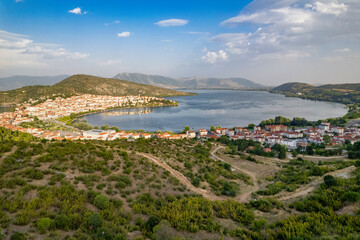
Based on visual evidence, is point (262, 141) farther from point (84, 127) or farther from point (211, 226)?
point (84, 127)

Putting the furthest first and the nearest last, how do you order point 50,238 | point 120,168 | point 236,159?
point 236,159 < point 120,168 < point 50,238

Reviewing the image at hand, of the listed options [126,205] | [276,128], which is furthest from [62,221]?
[276,128]

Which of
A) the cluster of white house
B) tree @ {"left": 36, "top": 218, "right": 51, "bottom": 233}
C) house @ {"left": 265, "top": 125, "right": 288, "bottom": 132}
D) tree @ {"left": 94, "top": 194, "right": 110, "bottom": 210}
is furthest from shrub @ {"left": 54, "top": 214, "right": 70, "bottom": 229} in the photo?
the cluster of white house

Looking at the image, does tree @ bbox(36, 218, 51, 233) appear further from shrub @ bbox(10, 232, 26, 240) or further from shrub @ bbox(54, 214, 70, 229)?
shrub @ bbox(10, 232, 26, 240)

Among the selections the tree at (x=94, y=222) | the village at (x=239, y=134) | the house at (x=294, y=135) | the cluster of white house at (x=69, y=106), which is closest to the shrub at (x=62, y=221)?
the tree at (x=94, y=222)

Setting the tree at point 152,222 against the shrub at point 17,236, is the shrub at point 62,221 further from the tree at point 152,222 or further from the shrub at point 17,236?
the tree at point 152,222

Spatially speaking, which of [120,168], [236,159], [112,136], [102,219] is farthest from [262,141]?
[102,219]

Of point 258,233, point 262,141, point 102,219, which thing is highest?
point 102,219
